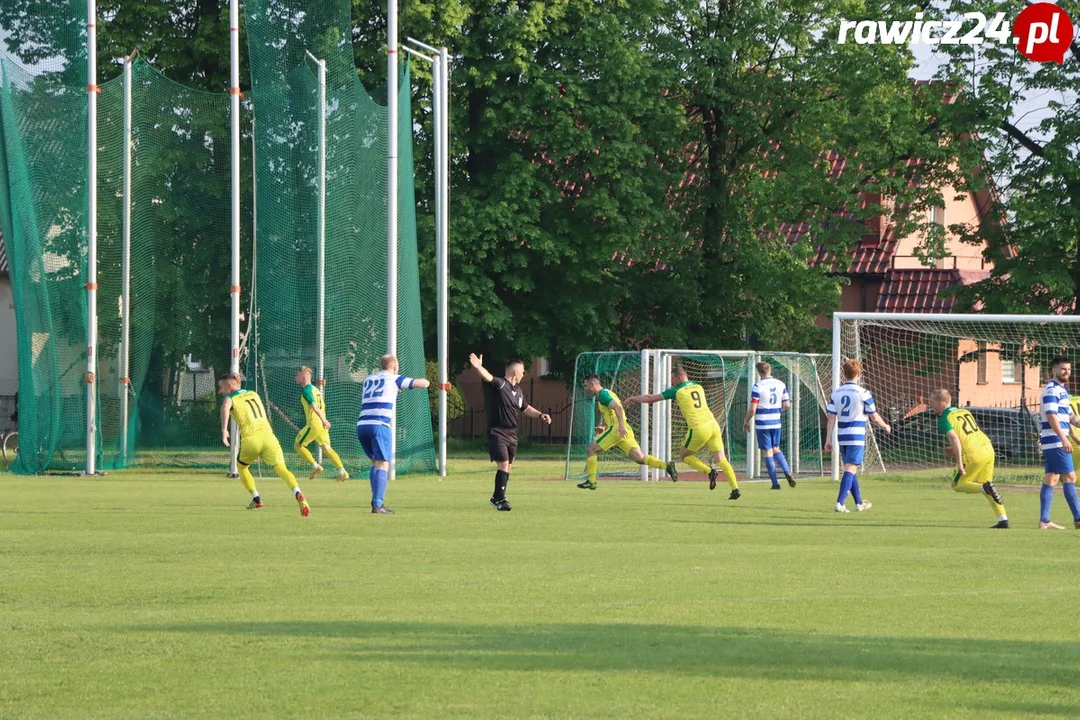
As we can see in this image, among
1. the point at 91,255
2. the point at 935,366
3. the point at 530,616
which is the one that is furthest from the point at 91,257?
the point at 935,366

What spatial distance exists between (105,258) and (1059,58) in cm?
2166

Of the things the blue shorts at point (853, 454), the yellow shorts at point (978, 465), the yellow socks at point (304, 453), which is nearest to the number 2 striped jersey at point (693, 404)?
the blue shorts at point (853, 454)

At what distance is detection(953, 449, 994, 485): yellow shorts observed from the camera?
56.0 ft

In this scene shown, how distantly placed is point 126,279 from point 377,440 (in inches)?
436

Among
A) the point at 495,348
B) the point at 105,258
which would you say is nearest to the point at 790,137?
the point at 495,348

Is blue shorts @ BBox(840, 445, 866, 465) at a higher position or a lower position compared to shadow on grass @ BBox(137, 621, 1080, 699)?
higher

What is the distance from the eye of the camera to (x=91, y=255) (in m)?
27.1

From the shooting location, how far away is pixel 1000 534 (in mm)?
16562

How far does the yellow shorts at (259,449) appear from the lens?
1884cm

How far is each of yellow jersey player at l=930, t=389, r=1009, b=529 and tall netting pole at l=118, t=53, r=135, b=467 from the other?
15.9m

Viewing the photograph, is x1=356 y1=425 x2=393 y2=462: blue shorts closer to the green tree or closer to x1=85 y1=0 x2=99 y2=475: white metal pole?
x1=85 y1=0 x2=99 y2=475: white metal pole

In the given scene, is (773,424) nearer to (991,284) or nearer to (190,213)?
(190,213)

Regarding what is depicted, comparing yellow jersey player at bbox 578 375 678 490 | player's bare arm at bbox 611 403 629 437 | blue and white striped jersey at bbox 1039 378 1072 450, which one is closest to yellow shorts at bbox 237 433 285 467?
yellow jersey player at bbox 578 375 678 490

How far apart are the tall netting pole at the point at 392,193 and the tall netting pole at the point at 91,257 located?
5.15 meters
